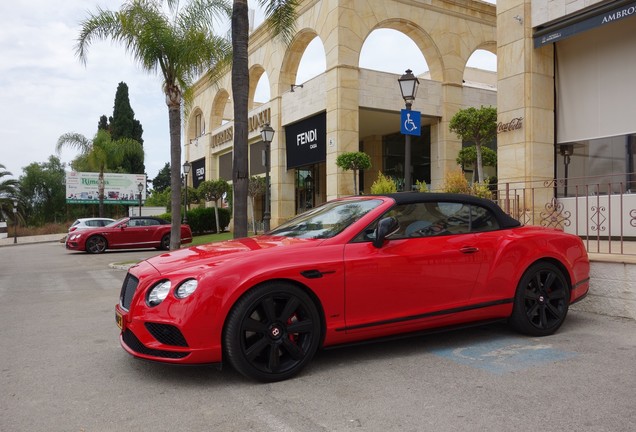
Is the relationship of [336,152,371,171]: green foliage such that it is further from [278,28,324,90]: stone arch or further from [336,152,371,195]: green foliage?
[278,28,324,90]: stone arch

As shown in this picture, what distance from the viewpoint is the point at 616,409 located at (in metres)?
3.29

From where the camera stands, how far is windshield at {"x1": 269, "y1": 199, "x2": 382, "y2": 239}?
4.50 meters

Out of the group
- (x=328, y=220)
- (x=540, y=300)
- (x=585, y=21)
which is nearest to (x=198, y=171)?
(x=585, y=21)

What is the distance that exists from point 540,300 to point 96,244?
18.7 meters

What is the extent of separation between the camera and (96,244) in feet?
65.8

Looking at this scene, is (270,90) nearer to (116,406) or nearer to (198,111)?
(198,111)

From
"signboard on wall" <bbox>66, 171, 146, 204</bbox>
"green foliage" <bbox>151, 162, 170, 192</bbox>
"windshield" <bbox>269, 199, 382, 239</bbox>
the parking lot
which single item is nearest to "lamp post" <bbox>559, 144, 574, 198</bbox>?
the parking lot

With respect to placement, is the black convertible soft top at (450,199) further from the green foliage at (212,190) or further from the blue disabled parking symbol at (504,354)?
the green foliage at (212,190)

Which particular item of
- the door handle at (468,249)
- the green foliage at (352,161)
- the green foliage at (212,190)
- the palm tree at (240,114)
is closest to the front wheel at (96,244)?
the green foliage at (352,161)

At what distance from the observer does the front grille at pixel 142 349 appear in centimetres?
372

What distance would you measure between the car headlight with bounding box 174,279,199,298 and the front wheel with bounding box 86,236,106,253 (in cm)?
1808

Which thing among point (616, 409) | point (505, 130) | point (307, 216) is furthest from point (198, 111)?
point (616, 409)

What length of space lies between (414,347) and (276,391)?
167 centimetres

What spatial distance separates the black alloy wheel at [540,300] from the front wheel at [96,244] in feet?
60.7
